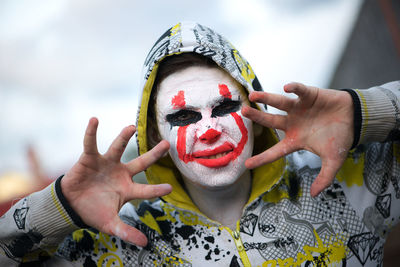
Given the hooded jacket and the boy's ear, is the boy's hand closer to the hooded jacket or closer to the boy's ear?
the hooded jacket

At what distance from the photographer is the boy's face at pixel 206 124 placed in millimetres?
1775

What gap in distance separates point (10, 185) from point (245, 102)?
2.66 meters

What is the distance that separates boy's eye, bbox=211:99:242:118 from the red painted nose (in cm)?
11

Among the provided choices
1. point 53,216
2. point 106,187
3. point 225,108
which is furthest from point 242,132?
point 53,216

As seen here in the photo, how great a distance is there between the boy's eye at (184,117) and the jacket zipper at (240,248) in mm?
588

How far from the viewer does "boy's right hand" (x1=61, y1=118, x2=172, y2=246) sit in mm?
1557

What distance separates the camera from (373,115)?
67.1 inches

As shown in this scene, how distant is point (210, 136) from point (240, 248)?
1.84 ft

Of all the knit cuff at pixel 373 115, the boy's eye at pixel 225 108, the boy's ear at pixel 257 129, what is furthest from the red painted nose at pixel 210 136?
the knit cuff at pixel 373 115

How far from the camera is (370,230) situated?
1813mm

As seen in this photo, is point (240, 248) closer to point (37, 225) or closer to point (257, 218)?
point (257, 218)

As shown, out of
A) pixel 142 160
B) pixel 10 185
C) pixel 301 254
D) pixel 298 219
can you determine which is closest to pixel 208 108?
pixel 142 160

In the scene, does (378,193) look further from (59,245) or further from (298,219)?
(59,245)

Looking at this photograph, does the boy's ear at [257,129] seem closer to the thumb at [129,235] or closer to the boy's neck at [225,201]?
the boy's neck at [225,201]
